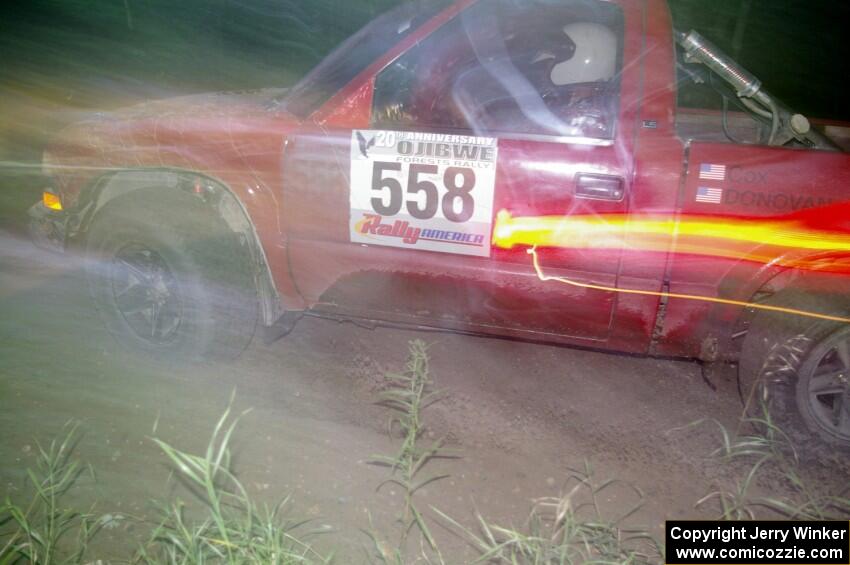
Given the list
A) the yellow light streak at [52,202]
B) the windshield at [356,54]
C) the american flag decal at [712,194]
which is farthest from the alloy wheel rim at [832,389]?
the yellow light streak at [52,202]

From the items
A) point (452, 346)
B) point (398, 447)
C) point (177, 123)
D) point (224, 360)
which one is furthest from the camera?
point (452, 346)

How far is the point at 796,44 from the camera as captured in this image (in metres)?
10.1

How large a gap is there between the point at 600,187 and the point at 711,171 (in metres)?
0.49

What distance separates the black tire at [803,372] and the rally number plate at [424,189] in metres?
1.38

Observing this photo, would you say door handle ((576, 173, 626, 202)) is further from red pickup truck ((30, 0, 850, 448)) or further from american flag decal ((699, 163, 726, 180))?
american flag decal ((699, 163, 726, 180))

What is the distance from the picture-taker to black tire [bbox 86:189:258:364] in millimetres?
3516

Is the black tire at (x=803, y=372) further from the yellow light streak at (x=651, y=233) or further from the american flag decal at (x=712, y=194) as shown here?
the american flag decal at (x=712, y=194)

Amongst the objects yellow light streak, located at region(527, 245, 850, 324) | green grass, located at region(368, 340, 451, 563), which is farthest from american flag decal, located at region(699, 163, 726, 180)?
green grass, located at region(368, 340, 451, 563)

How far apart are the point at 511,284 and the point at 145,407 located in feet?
6.16

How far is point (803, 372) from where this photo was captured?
3.21 metres

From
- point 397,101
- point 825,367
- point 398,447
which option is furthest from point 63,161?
point 825,367

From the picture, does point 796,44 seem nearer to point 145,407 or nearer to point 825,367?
point 825,367

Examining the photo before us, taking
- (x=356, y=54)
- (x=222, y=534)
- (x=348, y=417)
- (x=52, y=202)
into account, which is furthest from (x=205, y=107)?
(x=222, y=534)

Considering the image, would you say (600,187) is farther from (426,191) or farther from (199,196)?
(199,196)
